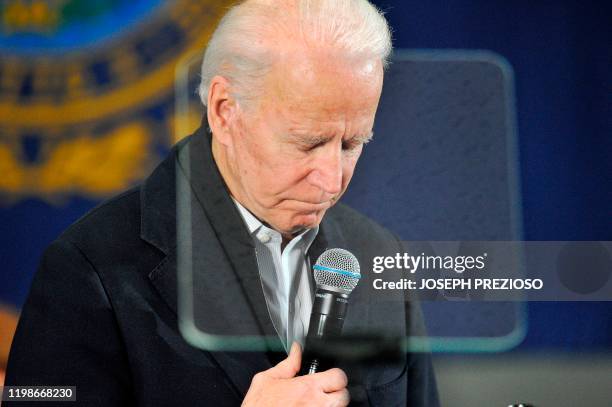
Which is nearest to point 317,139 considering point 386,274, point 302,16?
point 302,16

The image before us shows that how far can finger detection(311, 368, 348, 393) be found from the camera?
1495 millimetres

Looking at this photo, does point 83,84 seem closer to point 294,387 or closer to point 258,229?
point 258,229

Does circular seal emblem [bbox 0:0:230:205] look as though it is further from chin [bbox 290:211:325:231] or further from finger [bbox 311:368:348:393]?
finger [bbox 311:368:348:393]

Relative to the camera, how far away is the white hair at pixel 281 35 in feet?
5.02

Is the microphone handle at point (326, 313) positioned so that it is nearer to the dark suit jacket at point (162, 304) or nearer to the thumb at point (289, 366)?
the thumb at point (289, 366)

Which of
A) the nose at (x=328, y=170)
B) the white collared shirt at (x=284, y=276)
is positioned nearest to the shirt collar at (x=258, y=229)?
the white collared shirt at (x=284, y=276)

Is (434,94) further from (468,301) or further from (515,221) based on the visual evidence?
(468,301)

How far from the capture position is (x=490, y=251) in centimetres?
170

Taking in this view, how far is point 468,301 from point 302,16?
1.99 feet

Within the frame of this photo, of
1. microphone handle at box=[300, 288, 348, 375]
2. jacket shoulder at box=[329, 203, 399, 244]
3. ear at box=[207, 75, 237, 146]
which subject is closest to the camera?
microphone handle at box=[300, 288, 348, 375]

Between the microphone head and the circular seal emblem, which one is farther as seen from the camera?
the circular seal emblem

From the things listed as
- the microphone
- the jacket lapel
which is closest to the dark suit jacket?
the jacket lapel

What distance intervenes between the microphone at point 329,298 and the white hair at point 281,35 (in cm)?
31

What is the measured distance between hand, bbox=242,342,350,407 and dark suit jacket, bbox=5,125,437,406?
0.25 ft
